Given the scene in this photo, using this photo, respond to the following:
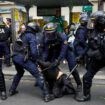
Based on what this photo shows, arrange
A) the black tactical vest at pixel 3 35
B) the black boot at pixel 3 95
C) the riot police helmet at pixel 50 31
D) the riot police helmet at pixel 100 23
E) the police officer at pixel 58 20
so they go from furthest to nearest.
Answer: the police officer at pixel 58 20
the black tactical vest at pixel 3 35
the black boot at pixel 3 95
the riot police helmet at pixel 50 31
the riot police helmet at pixel 100 23

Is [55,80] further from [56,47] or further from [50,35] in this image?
[50,35]

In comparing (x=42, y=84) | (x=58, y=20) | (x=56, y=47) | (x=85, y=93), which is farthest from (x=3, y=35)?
(x=85, y=93)

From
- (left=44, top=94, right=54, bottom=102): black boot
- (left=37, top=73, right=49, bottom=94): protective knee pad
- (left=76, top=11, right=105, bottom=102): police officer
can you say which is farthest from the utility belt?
(left=44, top=94, right=54, bottom=102): black boot

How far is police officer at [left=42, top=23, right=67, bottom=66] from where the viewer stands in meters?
3.94

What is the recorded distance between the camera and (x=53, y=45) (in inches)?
163

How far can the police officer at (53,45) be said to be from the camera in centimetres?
394

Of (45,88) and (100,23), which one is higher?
(100,23)

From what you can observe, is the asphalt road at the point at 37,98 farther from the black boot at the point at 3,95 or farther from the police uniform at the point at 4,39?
the police uniform at the point at 4,39

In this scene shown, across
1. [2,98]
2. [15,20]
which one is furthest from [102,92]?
[15,20]

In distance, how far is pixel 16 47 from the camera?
4.21 meters

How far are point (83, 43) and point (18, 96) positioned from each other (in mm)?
2155

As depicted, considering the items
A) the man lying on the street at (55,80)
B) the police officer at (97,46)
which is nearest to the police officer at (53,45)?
the man lying on the street at (55,80)

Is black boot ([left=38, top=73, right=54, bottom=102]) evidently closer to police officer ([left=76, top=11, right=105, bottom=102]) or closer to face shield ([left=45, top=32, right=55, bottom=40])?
face shield ([left=45, top=32, right=55, bottom=40])

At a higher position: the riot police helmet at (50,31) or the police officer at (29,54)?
the riot police helmet at (50,31)
